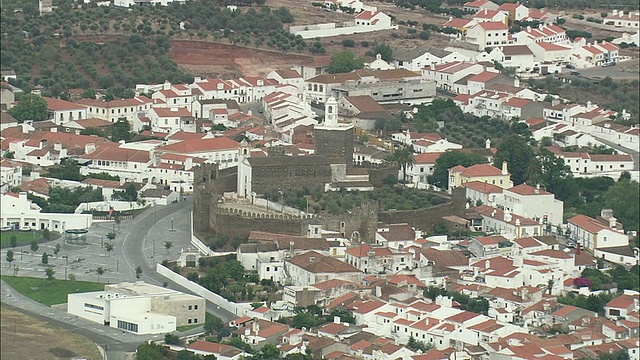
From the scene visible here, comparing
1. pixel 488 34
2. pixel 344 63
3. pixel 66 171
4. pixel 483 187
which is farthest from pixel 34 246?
pixel 488 34

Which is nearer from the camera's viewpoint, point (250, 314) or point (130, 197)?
point (250, 314)

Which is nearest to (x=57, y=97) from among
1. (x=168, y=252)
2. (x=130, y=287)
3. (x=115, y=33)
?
(x=115, y=33)

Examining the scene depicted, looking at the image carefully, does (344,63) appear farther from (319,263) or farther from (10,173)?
(319,263)

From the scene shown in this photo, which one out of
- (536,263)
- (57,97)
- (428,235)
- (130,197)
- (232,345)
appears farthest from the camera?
(57,97)

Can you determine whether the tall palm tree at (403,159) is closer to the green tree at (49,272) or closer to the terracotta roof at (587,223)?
the terracotta roof at (587,223)

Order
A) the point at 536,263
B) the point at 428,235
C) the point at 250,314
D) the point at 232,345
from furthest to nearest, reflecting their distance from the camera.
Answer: the point at 428,235 < the point at 536,263 < the point at 250,314 < the point at 232,345

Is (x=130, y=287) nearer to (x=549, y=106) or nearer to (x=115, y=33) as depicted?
(x=549, y=106)

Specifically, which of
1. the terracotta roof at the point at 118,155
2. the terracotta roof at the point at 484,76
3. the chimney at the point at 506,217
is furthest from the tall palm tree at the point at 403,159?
the terracotta roof at the point at 484,76
